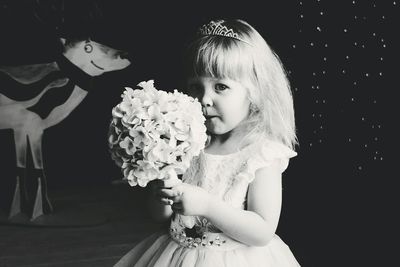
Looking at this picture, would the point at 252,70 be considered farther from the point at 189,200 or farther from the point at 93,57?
the point at 93,57

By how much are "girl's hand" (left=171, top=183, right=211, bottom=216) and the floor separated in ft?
5.88

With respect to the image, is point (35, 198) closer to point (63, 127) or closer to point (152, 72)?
point (63, 127)

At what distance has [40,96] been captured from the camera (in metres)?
3.80

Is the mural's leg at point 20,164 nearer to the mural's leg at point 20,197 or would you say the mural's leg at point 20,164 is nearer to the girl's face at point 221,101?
the mural's leg at point 20,197

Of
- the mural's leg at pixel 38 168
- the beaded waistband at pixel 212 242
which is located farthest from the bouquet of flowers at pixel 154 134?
the mural's leg at pixel 38 168

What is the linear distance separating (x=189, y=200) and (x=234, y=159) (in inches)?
10.5

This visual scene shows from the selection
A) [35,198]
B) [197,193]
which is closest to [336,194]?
[197,193]

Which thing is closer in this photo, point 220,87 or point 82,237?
point 220,87

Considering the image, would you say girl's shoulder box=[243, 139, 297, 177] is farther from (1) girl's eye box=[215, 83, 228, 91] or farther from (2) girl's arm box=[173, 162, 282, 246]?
(1) girl's eye box=[215, 83, 228, 91]

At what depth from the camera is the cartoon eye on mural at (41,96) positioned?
3.77 meters

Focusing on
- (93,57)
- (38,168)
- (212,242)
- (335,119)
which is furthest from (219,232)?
(93,57)

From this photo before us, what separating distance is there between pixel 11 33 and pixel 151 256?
3324 millimetres

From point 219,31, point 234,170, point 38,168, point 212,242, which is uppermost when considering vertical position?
point 219,31

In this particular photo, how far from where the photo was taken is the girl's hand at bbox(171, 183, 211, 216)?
129cm
